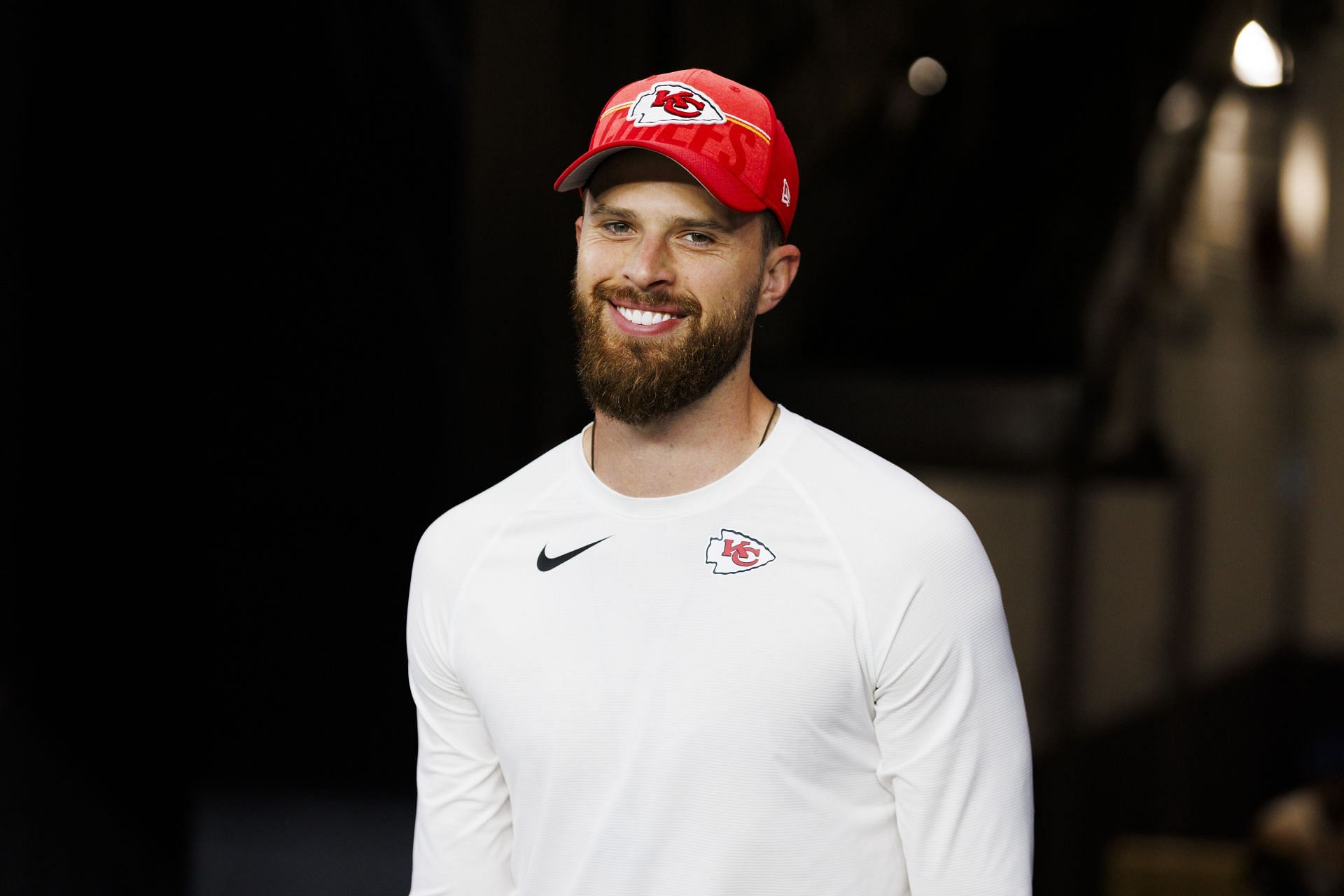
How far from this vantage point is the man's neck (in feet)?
5.66

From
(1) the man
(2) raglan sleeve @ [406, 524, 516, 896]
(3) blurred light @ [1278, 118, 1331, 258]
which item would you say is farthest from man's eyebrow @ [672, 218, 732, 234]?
(3) blurred light @ [1278, 118, 1331, 258]

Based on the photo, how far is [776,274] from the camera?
5.93 feet

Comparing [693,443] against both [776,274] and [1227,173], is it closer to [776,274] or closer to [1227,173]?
[776,274]

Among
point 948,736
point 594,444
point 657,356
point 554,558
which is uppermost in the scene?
point 657,356

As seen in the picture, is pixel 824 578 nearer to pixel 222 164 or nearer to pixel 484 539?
pixel 484 539

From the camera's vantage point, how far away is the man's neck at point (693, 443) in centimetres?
172

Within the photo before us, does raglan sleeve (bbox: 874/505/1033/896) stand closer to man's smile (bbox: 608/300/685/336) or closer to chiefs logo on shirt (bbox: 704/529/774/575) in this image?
chiefs logo on shirt (bbox: 704/529/774/575)

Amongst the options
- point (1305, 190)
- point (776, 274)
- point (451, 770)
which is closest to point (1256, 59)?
point (1305, 190)

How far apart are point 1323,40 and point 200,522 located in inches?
128

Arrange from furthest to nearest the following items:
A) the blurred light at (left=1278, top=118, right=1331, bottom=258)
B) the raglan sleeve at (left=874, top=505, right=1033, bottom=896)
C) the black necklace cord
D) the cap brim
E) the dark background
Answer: the dark background, the blurred light at (left=1278, top=118, right=1331, bottom=258), the black necklace cord, the cap brim, the raglan sleeve at (left=874, top=505, right=1033, bottom=896)

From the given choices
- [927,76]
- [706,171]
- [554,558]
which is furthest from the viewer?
[927,76]

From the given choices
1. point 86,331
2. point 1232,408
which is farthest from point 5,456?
point 1232,408

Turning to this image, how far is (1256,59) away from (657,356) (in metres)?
2.43

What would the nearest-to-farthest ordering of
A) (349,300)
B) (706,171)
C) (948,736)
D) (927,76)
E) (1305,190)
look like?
(948,736) < (706,171) < (1305,190) < (927,76) < (349,300)
